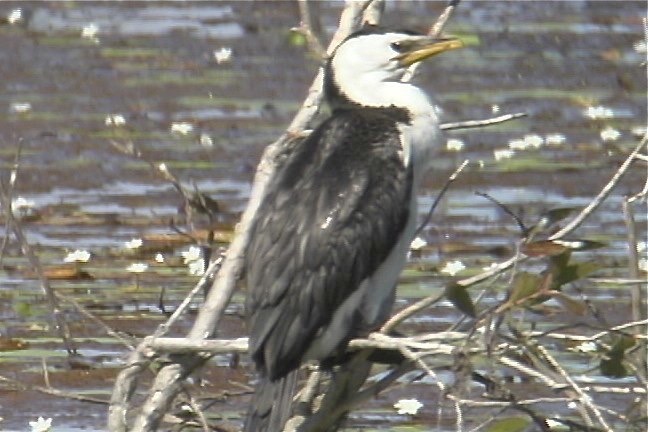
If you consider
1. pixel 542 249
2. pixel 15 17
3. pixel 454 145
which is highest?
pixel 542 249

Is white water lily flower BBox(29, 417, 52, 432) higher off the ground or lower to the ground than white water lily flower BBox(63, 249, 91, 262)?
higher

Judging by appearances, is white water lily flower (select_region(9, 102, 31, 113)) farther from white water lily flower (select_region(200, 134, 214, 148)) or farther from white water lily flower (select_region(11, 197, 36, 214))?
white water lily flower (select_region(11, 197, 36, 214))

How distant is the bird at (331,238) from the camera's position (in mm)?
5898

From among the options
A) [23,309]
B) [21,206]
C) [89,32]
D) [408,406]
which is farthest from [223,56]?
[408,406]

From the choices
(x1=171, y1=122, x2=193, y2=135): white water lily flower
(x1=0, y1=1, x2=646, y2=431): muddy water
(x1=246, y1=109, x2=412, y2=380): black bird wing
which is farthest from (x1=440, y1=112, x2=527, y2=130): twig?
(x1=171, y1=122, x2=193, y2=135): white water lily flower

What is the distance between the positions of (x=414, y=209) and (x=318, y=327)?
0.49 m

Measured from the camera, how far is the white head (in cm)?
639

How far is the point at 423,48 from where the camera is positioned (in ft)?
21.6

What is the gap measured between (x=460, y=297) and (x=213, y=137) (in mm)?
6462

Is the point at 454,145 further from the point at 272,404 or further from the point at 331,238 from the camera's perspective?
the point at 272,404

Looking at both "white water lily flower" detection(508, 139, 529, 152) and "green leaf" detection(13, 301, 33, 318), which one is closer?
"green leaf" detection(13, 301, 33, 318)

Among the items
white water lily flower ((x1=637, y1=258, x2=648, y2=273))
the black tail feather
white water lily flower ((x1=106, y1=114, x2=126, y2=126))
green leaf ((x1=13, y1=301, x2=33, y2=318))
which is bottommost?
white water lily flower ((x1=106, y1=114, x2=126, y2=126))

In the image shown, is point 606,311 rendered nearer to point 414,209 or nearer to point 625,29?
point 414,209

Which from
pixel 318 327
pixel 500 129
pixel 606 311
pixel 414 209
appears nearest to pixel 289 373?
pixel 318 327
